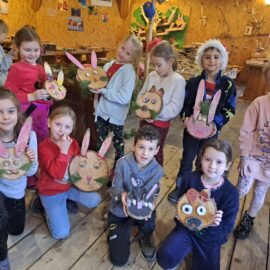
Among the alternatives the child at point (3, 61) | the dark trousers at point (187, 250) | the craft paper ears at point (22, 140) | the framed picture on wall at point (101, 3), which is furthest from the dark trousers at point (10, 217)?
the framed picture on wall at point (101, 3)

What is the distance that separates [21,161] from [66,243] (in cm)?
55

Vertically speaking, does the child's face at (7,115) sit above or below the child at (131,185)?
above

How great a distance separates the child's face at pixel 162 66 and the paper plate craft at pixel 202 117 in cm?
25

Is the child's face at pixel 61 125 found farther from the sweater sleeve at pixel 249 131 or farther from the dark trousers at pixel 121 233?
the sweater sleeve at pixel 249 131

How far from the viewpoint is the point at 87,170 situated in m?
1.64

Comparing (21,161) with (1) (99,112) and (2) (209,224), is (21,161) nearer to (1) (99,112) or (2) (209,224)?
(1) (99,112)

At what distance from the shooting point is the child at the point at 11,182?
4.57ft

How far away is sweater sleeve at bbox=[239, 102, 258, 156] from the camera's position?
5.80 ft

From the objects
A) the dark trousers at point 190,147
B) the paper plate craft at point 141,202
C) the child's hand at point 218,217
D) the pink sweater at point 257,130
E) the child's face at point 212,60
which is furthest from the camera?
the dark trousers at point 190,147

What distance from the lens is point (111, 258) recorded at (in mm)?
1551

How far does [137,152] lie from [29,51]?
40.1 inches

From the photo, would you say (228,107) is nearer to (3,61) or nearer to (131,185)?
(131,185)

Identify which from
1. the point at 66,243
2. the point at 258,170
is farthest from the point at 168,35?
the point at 66,243

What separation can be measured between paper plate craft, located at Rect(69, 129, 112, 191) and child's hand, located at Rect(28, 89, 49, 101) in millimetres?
458
